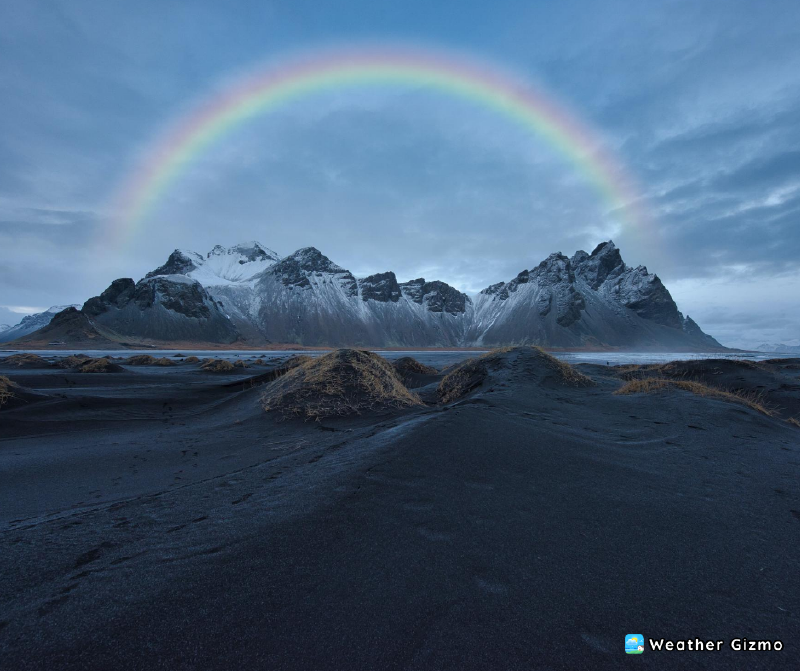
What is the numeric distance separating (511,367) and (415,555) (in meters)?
9.67

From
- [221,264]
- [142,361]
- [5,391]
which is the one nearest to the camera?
[5,391]

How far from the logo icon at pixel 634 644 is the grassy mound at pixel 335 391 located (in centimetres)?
617

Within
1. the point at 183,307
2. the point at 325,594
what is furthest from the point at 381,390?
the point at 183,307

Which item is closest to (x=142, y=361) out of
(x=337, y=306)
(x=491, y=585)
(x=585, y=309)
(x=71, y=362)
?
(x=71, y=362)

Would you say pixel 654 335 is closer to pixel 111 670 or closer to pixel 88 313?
pixel 111 670

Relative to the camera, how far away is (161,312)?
112125 millimetres

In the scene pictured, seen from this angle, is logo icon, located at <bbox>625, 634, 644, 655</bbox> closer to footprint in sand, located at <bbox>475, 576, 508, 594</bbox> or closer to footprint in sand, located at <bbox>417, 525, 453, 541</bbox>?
footprint in sand, located at <bbox>475, 576, 508, 594</bbox>

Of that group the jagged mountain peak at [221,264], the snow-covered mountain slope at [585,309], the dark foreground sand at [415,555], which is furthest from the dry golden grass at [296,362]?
the jagged mountain peak at [221,264]

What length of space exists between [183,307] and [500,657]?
135 meters

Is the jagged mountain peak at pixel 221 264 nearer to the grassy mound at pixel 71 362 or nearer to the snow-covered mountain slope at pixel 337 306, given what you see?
the snow-covered mountain slope at pixel 337 306

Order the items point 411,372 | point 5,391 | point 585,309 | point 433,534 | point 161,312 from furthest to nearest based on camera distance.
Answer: point 585,309, point 161,312, point 411,372, point 5,391, point 433,534

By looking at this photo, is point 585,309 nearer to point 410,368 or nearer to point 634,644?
point 410,368

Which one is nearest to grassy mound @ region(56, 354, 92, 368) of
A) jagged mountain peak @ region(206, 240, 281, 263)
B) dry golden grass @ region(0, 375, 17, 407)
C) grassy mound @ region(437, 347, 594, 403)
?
dry golden grass @ region(0, 375, 17, 407)

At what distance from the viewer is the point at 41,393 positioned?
837cm
